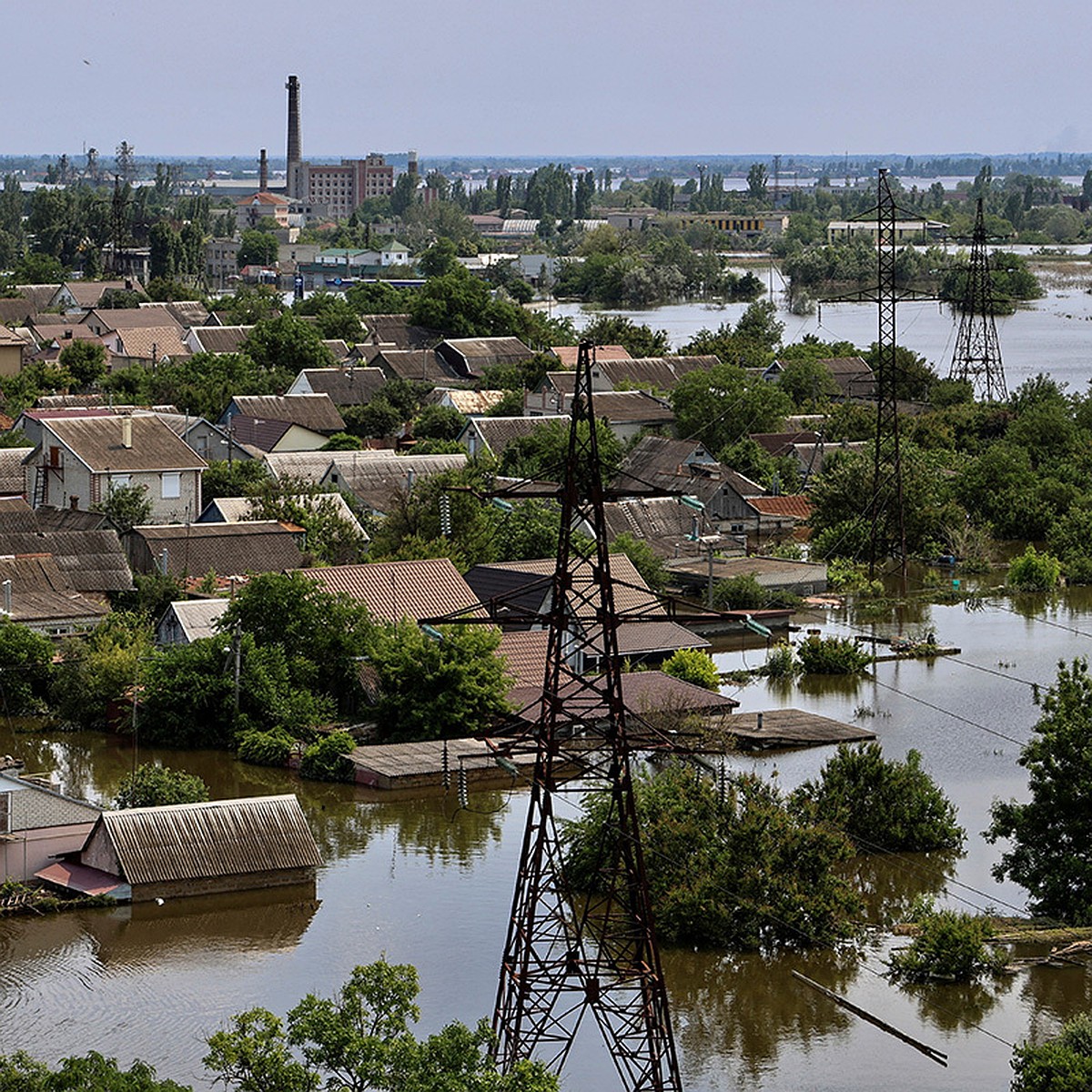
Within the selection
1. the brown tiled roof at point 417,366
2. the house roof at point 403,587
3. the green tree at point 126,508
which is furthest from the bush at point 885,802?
the brown tiled roof at point 417,366

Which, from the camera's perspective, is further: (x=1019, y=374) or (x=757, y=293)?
(x=757, y=293)

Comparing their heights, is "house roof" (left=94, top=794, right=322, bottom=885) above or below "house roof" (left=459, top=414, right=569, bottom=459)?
below

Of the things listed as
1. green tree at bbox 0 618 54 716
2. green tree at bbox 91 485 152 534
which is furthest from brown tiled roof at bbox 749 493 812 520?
green tree at bbox 0 618 54 716

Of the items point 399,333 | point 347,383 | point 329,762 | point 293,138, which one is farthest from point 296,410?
point 293,138

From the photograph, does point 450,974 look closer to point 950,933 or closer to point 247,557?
point 950,933

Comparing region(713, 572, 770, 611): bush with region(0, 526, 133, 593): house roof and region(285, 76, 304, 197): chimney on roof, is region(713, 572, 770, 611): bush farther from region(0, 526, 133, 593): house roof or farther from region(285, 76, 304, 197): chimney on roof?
region(285, 76, 304, 197): chimney on roof

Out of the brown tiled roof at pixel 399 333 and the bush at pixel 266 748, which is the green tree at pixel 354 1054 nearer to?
the bush at pixel 266 748

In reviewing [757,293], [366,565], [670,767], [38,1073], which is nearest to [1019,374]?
[757,293]
